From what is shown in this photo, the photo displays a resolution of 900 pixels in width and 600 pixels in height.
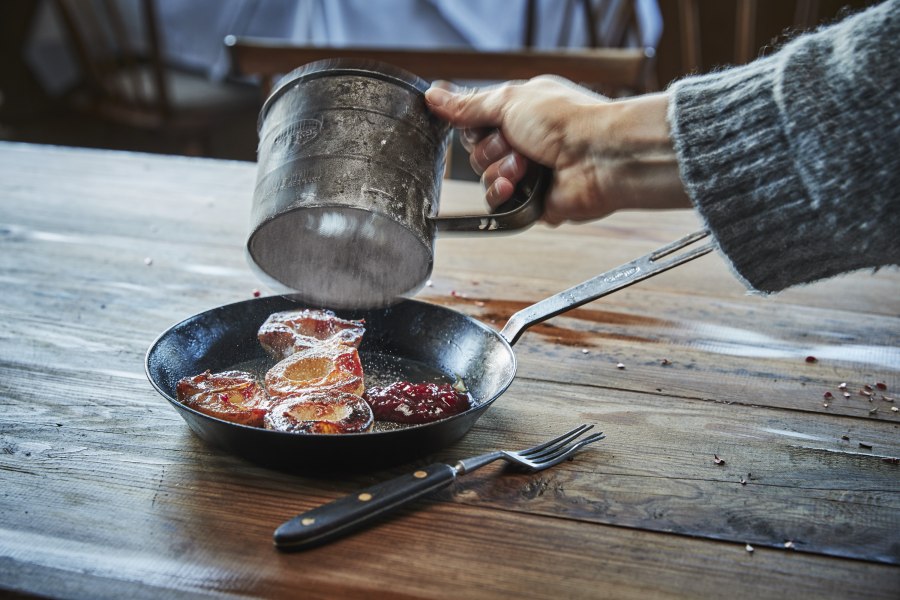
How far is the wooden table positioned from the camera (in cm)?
68

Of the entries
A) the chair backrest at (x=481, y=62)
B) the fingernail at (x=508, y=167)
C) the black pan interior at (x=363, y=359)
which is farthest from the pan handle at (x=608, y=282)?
the chair backrest at (x=481, y=62)

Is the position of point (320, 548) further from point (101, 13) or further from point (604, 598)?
point (101, 13)

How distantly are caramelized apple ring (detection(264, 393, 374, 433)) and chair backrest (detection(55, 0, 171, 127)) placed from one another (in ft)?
7.81

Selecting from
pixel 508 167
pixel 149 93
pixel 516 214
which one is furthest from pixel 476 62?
pixel 149 93

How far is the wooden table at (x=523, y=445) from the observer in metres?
0.68

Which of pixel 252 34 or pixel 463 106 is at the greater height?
pixel 463 106

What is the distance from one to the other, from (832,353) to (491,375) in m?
0.49

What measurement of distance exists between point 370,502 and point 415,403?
18 centimetres

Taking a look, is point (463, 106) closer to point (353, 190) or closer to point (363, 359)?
point (353, 190)

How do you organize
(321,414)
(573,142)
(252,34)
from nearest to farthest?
(321,414) → (573,142) → (252,34)

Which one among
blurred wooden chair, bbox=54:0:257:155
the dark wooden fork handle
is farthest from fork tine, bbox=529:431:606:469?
blurred wooden chair, bbox=54:0:257:155

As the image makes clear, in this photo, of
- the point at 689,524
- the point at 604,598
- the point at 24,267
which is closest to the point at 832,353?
the point at 689,524

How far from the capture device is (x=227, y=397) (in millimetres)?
860

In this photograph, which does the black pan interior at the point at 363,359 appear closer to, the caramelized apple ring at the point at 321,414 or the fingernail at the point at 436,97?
the caramelized apple ring at the point at 321,414
